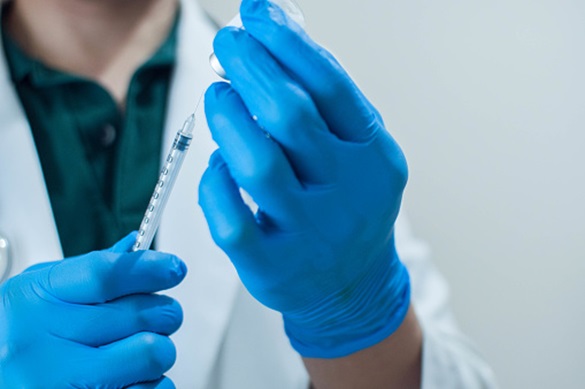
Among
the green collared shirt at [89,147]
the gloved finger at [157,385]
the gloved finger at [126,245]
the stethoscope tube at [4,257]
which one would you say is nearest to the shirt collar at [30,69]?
the green collared shirt at [89,147]

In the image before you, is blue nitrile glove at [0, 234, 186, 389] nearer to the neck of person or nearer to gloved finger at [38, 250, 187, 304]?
gloved finger at [38, 250, 187, 304]

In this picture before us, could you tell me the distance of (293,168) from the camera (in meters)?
0.57

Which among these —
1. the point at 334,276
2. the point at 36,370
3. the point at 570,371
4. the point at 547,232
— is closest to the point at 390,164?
the point at 334,276

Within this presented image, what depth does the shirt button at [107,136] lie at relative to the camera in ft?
2.89

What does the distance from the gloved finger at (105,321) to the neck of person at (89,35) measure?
38 centimetres

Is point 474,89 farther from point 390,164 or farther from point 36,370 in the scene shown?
point 36,370

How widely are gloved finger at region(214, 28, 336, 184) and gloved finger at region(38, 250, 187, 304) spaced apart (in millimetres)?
170

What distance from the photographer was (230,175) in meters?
0.59

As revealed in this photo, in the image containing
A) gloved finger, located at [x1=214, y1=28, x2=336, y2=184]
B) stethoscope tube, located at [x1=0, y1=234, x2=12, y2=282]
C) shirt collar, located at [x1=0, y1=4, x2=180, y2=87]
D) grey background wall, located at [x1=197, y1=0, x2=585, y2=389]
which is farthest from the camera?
grey background wall, located at [x1=197, y1=0, x2=585, y2=389]

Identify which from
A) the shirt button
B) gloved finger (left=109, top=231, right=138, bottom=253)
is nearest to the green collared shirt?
the shirt button

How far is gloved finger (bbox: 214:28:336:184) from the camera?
0.54 metres

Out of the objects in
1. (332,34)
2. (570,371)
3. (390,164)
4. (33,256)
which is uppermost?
(332,34)

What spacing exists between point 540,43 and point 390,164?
24.2 inches

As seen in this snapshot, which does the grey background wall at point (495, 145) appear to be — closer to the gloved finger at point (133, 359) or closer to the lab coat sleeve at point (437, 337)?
the lab coat sleeve at point (437, 337)
